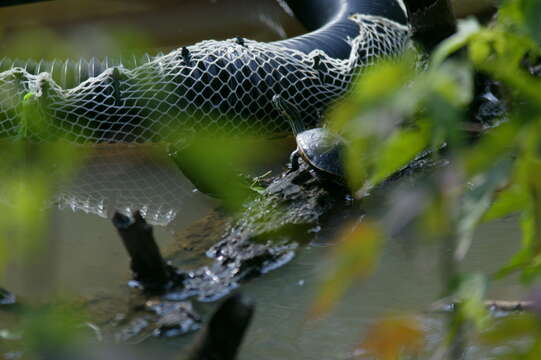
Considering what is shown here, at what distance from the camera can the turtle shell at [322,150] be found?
3.32 meters

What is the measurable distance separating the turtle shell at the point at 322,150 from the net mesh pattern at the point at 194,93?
1.52 feet

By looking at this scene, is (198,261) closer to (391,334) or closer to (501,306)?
(501,306)

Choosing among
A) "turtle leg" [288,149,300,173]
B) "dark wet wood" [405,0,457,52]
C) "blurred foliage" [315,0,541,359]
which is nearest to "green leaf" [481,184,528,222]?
"blurred foliage" [315,0,541,359]

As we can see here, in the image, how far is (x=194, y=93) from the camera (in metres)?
4.09

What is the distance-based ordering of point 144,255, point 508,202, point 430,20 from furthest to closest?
point 430,20
point 144,255
point 508,202

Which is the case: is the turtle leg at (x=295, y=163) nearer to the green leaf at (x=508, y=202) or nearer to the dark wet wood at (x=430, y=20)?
the dark wet wood at (x=430, y=20)

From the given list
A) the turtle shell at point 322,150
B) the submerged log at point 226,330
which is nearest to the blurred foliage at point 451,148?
the submerged log at point 226,330

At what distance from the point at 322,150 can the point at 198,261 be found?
0.73 meters

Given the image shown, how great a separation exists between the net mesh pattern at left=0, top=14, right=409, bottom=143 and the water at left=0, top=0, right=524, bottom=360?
0.24 metres

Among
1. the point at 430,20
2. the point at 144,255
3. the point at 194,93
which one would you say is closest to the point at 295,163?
the point at 194,93

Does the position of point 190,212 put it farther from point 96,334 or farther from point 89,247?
point 96,334

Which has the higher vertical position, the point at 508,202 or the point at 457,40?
the point at 457,40

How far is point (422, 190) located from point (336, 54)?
4.07 meters

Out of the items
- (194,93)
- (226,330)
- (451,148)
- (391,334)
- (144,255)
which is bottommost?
(144,255)
